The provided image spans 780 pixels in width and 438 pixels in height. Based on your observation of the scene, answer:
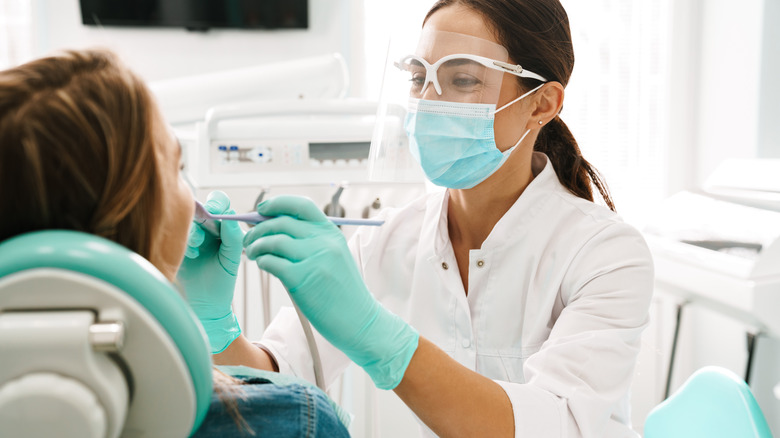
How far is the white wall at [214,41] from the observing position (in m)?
2.95

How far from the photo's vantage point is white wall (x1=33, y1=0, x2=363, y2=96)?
2.95 m

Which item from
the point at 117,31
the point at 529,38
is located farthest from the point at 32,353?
the point at 117,31

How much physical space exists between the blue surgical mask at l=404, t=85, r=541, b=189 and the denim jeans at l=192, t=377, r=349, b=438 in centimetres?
82

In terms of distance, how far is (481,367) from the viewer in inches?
53.6

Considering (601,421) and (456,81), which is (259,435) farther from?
(456,81)

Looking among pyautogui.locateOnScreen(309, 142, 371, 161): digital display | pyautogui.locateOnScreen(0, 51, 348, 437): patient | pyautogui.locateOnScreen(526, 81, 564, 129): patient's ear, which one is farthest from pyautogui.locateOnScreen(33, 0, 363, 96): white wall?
pyautogui.locateOnScreen(0, 51, 348, 437): patient

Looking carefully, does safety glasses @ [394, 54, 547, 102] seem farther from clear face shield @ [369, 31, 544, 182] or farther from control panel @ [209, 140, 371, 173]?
control panel @ [209, 140, 371, 173]

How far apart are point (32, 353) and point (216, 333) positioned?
0.71 meters

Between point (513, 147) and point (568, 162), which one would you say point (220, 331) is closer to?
point (513, 147)

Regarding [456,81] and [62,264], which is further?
[456,81]

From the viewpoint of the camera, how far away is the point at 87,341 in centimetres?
46

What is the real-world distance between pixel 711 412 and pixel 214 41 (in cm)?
261

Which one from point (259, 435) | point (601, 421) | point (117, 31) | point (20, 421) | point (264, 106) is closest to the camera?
point (20, 421)

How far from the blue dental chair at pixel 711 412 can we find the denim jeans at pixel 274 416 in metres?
1.01
